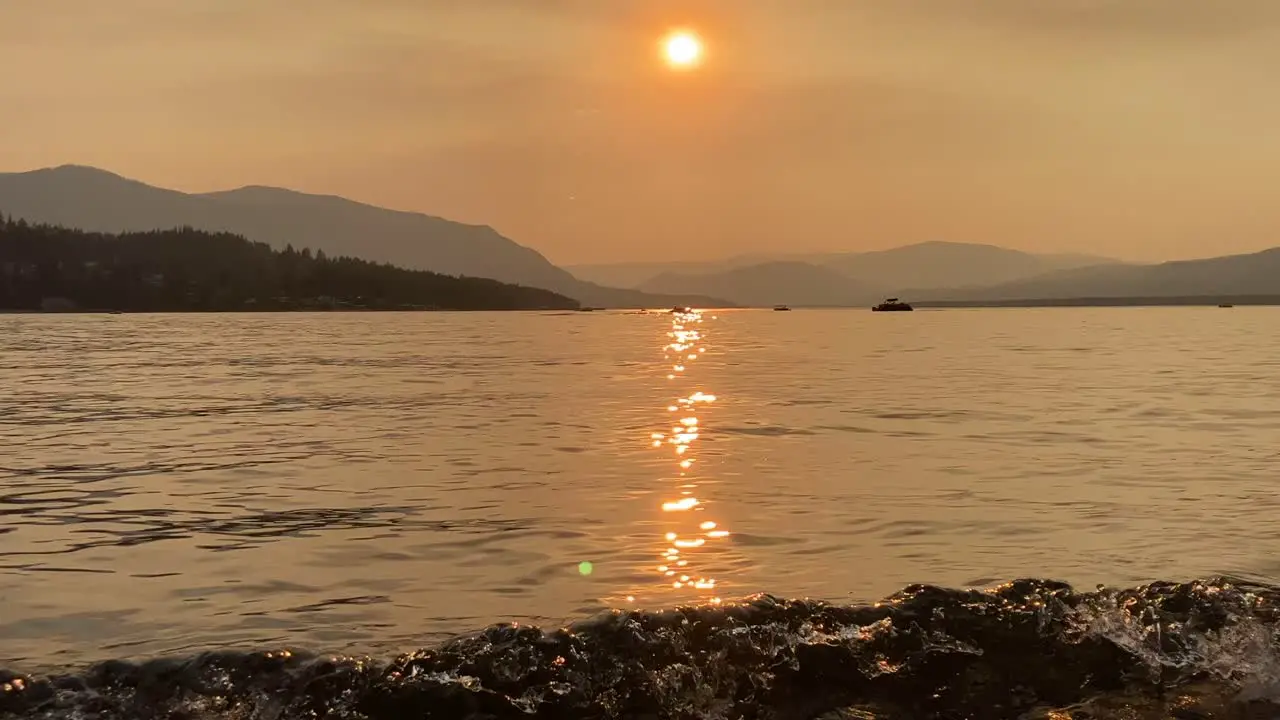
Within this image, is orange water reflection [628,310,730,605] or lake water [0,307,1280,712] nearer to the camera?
lake water [0,307,1280,712]

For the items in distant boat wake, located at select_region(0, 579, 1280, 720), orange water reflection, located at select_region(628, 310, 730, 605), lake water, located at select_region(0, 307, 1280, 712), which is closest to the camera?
distant boat wake, located at select_region(0, 579, 1280, 720)

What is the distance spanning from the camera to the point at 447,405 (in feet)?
153

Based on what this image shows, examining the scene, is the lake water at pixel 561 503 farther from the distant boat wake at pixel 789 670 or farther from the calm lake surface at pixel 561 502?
the distant boat wake at pixel 789 670

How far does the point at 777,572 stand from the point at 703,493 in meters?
7.65

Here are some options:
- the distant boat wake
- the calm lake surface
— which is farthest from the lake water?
the distant boat wake

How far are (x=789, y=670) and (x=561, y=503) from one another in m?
11.0

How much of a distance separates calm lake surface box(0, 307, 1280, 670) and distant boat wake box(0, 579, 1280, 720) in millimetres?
1238

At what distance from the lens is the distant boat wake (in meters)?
11.9

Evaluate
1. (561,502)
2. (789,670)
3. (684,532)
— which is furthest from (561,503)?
(789,670)

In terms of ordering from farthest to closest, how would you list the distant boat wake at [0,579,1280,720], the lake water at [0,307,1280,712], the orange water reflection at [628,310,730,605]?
the orange water reflection at [628,310,730,605] → the lake water at [0,307,1280,712] → the distant boat wake at [0,579,1280,720]

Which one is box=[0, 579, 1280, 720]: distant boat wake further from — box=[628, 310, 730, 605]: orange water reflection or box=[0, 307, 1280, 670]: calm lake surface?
box=[628, 310, 730, 605]: orange water reflection

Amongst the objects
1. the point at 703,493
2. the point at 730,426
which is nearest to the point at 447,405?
the point at 730,426

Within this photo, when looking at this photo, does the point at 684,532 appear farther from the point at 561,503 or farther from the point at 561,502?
the point at 561,502

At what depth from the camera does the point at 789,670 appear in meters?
12.9
